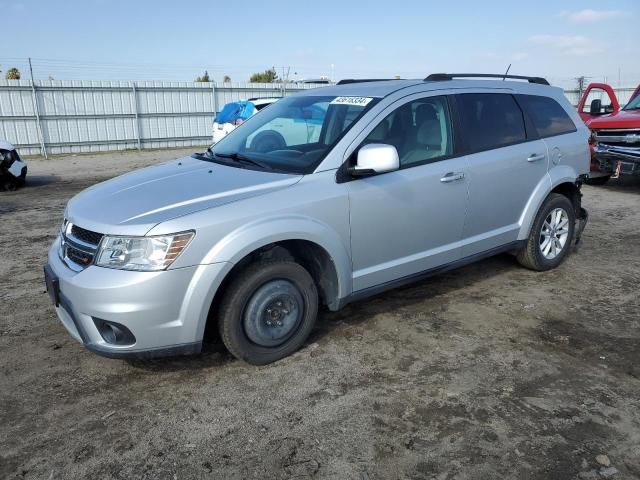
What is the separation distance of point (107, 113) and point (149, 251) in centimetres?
1694

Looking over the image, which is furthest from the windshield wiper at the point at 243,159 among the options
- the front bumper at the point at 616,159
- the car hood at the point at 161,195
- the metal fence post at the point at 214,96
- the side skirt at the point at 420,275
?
the metal fence post at the point at 214,96

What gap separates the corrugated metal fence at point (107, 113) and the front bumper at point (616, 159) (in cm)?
1452

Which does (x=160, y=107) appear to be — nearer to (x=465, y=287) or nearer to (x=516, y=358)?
(x=465, y=287)

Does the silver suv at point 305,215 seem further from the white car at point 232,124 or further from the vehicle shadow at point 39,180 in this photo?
the vehicle shadow at point 39,180

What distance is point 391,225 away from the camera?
3824 mm

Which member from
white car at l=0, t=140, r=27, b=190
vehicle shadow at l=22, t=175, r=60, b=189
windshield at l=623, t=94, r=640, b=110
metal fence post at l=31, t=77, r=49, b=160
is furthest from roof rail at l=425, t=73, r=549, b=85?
metal fence post at l=31, t=77, r=49, b=160

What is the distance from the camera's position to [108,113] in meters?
18.1

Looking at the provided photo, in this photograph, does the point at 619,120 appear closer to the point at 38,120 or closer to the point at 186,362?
the point at 186,362

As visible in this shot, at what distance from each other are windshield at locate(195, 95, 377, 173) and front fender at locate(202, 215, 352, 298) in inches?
16.0

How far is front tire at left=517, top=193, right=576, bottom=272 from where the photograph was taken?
5.07 m

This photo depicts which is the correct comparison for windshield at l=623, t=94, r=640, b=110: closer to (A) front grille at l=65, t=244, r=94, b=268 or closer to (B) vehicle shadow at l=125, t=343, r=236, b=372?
(B) vehicle shadow at l=125, t=343, r=236, b=372

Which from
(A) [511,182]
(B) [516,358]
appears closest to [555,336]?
(B) [516,358]

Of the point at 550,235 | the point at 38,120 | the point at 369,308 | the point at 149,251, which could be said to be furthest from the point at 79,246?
the point at 38,120

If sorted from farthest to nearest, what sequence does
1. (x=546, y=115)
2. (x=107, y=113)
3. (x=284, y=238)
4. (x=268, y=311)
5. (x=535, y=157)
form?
(x=107, y=113), (x=546, y=115), (x=535, y=157), (x=268, y=311), (x=284, y=238)
